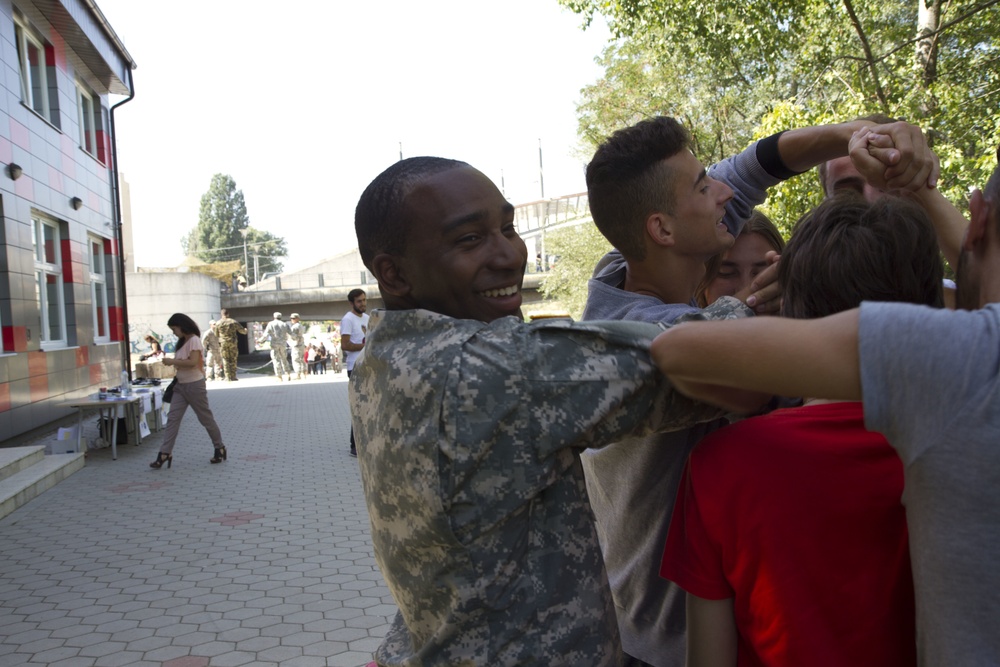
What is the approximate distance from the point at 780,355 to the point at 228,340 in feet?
83.0

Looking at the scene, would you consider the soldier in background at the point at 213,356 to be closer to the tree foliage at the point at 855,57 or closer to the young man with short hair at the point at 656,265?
the tree foliage at the point at 855,57

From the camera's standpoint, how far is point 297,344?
25.6 metres

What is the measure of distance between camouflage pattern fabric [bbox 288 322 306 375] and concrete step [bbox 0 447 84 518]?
46.4 ft

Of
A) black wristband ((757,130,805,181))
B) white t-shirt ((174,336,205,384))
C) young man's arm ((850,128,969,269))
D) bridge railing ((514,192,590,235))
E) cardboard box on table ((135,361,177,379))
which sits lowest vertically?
cardboard box on table ((135,361,177,379))

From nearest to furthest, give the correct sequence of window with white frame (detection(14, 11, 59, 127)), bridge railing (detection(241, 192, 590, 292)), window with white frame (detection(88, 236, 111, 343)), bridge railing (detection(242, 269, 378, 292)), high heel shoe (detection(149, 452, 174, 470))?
high heel shoe (detection(149, 452, 174, 470)), window with white frame (detection(14, 11, 59, 127)), window with white frame (detection(88, 236, 111, 343)), bridge railing (detection(241, 192, 590, 292)), bridge railing (detection(242, 269, 378, 292))

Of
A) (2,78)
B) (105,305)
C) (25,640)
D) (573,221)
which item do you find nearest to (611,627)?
(25,640)

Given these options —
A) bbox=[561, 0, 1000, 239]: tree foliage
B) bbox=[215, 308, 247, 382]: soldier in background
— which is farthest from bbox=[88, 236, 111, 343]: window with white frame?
bbox=[561, 0, 1000, 239]: tree foliage

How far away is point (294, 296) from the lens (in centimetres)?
4369

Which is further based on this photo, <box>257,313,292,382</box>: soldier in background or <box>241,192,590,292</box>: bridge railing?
<box>241,192,590,292</box>: bridge railing

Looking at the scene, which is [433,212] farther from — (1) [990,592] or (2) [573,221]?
(2) [573,221]

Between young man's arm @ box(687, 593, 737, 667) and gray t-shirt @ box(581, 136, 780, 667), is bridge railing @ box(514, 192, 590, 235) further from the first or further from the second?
young man's arm @ box(687, 593, 737, 667)

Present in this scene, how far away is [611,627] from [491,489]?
36 centimetres

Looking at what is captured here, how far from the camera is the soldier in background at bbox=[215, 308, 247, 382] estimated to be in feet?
77.3

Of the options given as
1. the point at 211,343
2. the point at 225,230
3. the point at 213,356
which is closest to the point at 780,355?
the point at 211,343
